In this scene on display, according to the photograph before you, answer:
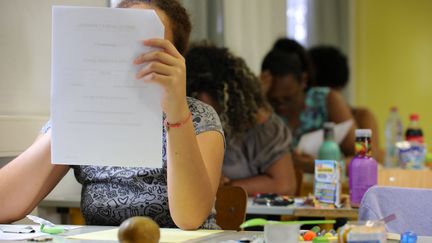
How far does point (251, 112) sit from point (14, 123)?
117 centimetres

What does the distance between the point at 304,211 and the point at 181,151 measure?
108 centimetres

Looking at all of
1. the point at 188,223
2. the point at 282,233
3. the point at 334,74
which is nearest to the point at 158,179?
the point at 188,223

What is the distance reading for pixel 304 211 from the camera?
2.57 m

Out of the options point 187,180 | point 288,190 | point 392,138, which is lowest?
point 392,138

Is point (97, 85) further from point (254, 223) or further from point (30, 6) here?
point (30, 6)

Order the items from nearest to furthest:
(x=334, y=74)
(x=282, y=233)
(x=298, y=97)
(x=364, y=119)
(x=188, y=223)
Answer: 1. (x=282, y=233)
2. (x=188, y=223)
3. (x=298, y=97)
4. (x=364, y=119)
5. (x=334, y=74)

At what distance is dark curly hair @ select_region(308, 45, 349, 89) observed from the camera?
17.3 feet

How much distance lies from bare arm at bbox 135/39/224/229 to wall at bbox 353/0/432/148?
6.25m

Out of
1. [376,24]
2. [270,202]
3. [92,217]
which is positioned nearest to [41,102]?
[92,217]

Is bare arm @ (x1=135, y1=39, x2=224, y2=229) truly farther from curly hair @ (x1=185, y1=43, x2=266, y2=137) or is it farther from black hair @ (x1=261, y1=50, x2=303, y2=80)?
black hair @ (x1=261, y1=50, x2=303, y2=80)

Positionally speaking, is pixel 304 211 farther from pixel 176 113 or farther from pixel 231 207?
pixel 176 113

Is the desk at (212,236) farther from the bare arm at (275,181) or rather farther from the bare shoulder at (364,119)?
the bare shoulder at (364,119)

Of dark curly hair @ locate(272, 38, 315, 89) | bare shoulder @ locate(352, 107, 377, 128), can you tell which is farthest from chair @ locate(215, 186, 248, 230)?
bare shoulder @ locate(352, 107, 377, 128)

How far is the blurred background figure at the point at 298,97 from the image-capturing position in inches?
160
